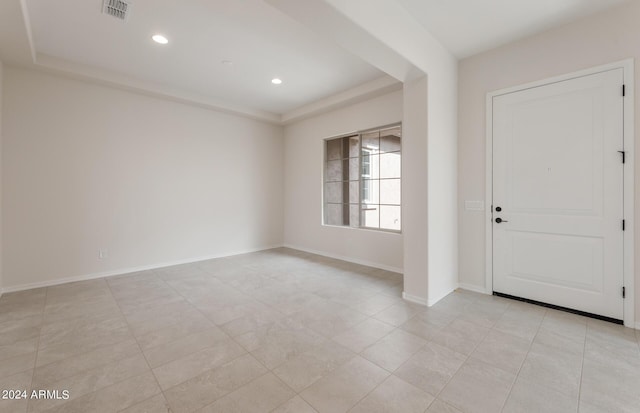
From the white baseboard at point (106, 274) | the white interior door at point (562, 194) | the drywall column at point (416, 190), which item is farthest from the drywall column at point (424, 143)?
the white baseboard at point (106, 274)

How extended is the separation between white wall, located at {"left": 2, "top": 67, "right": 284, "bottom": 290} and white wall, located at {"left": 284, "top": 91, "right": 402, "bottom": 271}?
33.6 inches

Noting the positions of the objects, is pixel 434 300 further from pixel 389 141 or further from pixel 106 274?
pixel 106 274

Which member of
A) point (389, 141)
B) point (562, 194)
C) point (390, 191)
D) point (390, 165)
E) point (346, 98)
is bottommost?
point (562, 194)

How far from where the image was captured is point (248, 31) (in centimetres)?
301

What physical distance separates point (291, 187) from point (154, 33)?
3870 millimetres

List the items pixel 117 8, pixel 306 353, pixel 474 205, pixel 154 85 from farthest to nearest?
pixel 154 85, pixel 474 205, pixel 117 8, pixel 306 353

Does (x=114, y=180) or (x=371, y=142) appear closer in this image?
(x=114, y=180)

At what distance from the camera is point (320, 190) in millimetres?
5688

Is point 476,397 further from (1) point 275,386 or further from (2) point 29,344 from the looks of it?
(2) point 29,344

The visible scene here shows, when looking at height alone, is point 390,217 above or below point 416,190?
below

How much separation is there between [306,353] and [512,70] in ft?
12.3

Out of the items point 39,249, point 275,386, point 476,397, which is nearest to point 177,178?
point 39,249

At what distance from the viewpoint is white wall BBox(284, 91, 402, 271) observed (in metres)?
4.54

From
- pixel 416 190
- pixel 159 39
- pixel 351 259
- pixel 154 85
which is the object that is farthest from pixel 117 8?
pixel 351 259
